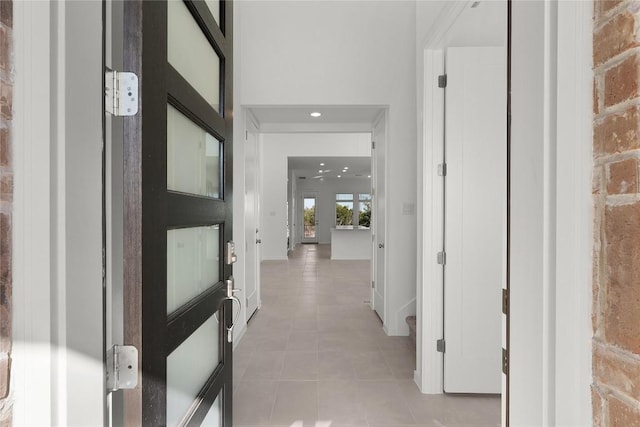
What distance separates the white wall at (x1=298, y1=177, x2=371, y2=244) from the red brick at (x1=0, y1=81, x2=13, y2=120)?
15.3 metres

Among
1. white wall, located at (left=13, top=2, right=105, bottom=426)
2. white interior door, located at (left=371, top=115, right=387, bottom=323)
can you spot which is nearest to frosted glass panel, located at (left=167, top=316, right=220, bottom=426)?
white wall, located at (left=13, top=2, right=105, bottom=426)

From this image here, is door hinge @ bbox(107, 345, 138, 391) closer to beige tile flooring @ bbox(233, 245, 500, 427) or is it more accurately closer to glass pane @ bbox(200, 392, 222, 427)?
glass pane @ bbox(200, 392, 222, 427)

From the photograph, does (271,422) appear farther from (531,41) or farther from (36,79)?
(531,41)

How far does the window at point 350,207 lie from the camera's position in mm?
16484

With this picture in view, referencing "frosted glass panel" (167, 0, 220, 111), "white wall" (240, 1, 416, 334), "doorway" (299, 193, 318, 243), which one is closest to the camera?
"frosted glass panel" (167, 0, 220, 111)

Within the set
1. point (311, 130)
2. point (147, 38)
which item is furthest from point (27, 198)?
point (311, 130)

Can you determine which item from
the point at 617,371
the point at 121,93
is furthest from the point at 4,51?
the point at 617,371

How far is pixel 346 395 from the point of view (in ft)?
8.06

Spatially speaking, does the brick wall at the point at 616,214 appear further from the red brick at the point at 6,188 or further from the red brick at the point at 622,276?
the red brick at the point at 6,188

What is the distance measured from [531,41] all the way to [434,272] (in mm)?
1892

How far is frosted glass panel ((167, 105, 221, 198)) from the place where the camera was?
3.48 ft

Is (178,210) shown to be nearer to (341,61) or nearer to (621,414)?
(621,414)

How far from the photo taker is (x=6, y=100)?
62 centimetres

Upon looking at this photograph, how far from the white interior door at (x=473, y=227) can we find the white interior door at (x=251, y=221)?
7.21 ft
